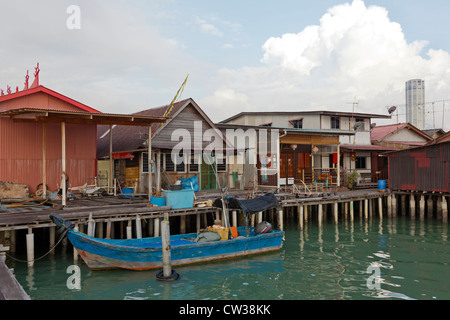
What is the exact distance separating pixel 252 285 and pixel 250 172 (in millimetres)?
14723

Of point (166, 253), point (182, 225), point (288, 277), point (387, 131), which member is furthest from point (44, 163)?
point (387, 131)

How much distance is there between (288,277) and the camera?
469 inches

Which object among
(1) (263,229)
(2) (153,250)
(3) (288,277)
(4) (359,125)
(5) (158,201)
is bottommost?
(3) (288,277)

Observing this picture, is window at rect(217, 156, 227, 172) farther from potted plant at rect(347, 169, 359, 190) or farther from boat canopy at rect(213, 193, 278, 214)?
potted plant at rect(347, 169, 359, 190)

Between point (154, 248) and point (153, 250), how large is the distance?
77 mm

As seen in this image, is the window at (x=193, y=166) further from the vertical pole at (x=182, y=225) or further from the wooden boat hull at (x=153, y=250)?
the wooden boat hull at (x=153, y=250)

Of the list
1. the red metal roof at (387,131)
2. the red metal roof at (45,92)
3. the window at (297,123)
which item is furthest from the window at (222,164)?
the red metal roof at (387,131)

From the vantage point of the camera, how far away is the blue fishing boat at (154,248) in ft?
38.4

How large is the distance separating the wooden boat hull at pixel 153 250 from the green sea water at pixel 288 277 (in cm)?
28

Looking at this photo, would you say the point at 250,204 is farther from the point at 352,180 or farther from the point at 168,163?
the point at 352,180
